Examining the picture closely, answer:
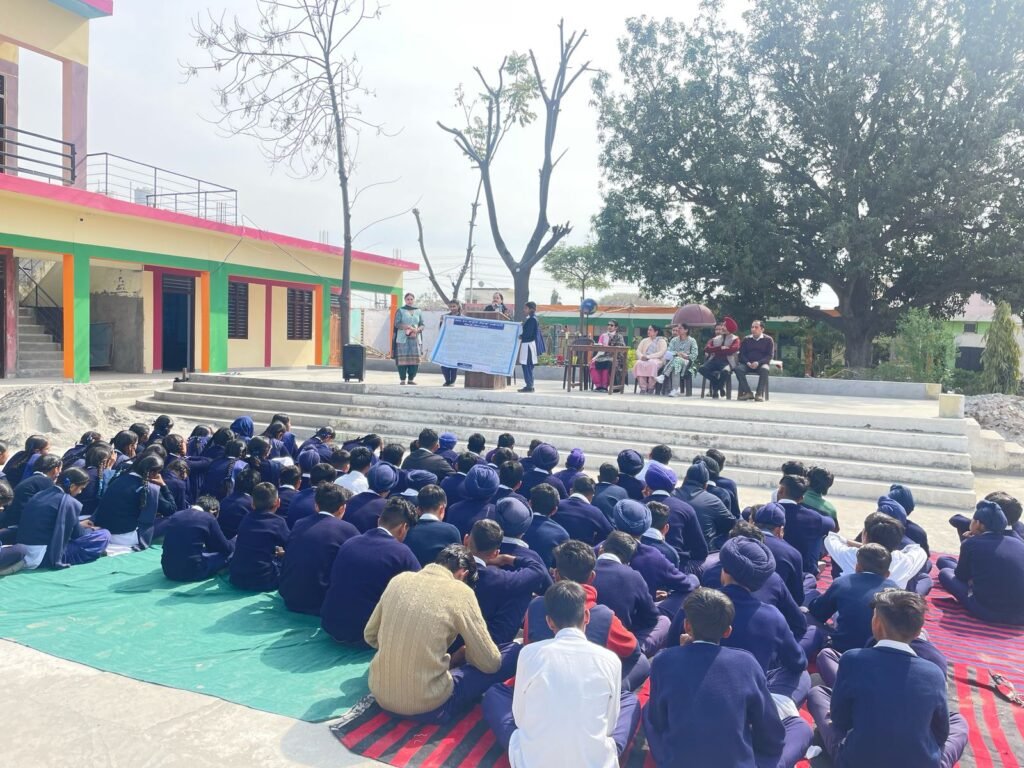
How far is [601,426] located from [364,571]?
7565mm

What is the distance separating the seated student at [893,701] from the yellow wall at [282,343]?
2137cm

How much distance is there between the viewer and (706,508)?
5910 millimetres

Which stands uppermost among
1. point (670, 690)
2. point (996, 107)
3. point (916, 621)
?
point (996, 107)

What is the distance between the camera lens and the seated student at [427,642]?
11.7ft

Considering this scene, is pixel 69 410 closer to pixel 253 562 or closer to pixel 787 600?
pixel 253 562

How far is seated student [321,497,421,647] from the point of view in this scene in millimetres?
4293

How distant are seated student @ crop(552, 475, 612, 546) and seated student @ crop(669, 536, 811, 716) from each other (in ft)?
5.32

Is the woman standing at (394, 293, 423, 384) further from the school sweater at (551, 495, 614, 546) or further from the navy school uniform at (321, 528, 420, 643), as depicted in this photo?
the navy school uniform at (321, 528, 420, 643)

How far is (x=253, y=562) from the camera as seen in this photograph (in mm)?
5371

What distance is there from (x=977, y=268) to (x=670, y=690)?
2098 centimetres

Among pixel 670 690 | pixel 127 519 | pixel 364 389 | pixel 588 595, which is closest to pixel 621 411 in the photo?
pixel 364 389

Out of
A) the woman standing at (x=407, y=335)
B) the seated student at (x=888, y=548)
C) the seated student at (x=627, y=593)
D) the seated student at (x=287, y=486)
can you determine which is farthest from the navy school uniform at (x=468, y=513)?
the woman standing at (x=407, y=335)

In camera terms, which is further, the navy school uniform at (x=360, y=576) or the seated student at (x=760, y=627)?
the navy school uniform at (x=360, y=576)

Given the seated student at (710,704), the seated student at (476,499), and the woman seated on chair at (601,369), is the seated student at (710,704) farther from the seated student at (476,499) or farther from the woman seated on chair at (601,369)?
the woman seated on chair at (601,369)
